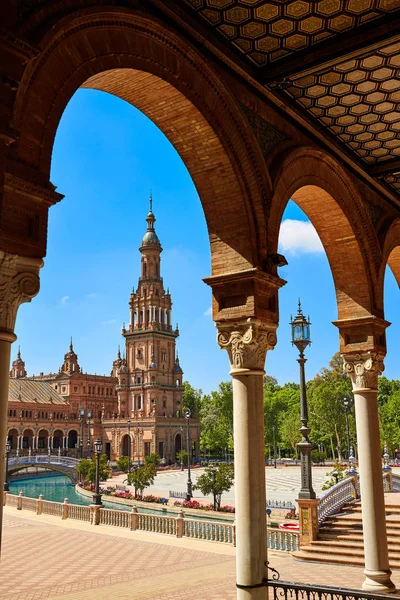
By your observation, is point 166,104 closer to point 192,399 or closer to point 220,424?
point 220,424

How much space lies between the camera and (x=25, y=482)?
53.2 metres

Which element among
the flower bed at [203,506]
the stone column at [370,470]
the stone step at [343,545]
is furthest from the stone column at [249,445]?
the flower bed at [203,506]

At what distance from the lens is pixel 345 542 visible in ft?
41.0

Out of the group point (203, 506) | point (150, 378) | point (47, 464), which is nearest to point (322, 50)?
point (203, 506)

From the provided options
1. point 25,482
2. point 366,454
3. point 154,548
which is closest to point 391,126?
point 366,454

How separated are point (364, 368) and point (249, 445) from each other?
3.85m

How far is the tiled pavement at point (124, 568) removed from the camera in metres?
9.97

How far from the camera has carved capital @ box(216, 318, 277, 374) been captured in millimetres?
6496

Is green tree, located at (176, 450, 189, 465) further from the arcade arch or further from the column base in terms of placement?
the arcade arch

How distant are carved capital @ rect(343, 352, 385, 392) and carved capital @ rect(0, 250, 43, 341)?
6.42 metres

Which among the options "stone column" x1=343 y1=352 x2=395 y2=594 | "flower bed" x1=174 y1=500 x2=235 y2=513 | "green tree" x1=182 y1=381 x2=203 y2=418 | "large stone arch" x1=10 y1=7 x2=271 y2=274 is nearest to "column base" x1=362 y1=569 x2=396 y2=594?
"stone column" x1=343 y1=352 x2=395 y2=594

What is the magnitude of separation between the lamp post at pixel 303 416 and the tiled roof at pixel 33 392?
65285 millimetres

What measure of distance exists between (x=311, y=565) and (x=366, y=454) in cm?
417

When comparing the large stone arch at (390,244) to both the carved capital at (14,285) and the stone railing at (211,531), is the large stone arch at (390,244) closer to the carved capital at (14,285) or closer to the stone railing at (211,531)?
the carved capital at (14,285)
